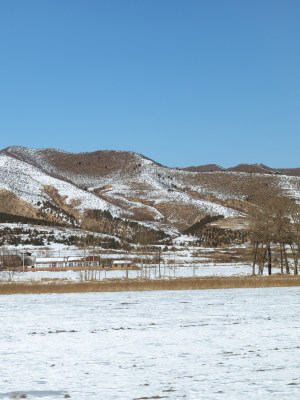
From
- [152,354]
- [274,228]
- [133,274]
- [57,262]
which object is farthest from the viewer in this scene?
[57,262]

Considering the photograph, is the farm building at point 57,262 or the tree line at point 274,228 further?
the farm building at point 57,262

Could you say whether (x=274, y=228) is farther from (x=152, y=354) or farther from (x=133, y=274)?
(x=152, y=354)

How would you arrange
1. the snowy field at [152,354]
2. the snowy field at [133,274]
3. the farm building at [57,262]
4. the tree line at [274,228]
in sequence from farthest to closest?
1. the farm building at [57,262]
2. the snowy field at [133,274]
3. the tree line at [274,228]
4. the snowy field at [152,354]

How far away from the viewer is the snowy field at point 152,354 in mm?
10500

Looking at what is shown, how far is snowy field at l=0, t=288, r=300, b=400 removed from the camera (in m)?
10.5

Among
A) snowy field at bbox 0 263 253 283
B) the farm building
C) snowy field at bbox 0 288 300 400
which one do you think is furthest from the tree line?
the farm building

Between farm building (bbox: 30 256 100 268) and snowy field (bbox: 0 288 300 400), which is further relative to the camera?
farm building (bbox: 30 256 100 268)

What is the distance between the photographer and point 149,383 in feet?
36.1

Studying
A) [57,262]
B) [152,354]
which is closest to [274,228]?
[152,354]

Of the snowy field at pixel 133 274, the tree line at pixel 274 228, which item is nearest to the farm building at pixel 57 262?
the snowy field at pixel 133 274


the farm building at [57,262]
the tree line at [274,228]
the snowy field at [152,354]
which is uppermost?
the tree line at [274,228]

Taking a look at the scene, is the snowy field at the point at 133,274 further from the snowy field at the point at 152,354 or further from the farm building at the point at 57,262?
the snowy field at the point at 152,354

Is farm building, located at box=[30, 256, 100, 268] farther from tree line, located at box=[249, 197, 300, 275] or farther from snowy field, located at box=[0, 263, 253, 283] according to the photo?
tree line, located at box=[249, 197, 300, 275]

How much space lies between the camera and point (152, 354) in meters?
14.2
